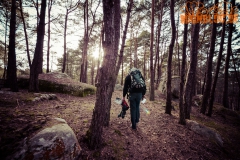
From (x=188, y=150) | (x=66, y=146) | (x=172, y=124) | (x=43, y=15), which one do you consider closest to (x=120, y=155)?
(x=66, y=146)

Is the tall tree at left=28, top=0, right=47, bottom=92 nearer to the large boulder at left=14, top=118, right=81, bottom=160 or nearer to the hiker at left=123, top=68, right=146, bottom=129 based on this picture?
the large boulder at left=14, top=118, right=81, bottom=160

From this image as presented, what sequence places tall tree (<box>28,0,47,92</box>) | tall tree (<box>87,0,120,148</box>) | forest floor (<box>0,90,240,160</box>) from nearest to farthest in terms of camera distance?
forest floor (<box>0,90,240,160</box>)
tall tree (<box>87,0,120,148</box>)
tall tree (<box>28,0,47,92</box>)

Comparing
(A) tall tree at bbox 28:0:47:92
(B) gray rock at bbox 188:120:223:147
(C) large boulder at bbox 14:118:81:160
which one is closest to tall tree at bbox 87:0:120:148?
(C) large boulder at bbox 14:118:81:160

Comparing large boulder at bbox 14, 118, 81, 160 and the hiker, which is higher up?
the hiker

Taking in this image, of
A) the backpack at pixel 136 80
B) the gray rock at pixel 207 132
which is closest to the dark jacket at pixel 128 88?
the backpack at pixel 136 80

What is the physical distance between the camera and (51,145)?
1.76 metres

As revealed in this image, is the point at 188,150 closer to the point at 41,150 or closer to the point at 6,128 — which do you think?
the point at 41,150

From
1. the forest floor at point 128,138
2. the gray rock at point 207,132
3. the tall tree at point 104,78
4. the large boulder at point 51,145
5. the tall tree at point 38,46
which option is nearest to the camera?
the large boulder at point 51,145

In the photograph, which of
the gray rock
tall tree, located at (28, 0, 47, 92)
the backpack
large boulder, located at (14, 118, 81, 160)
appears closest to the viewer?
large boulder, located at (14, 118, 81, 160)

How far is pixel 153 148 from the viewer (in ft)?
10.4

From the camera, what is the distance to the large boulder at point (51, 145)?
63.1 inches

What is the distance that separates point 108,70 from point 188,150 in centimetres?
366

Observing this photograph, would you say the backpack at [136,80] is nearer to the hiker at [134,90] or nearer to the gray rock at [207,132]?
the hiker at [134,90]

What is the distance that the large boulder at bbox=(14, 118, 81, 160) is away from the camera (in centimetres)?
160
